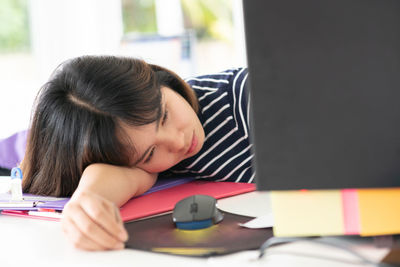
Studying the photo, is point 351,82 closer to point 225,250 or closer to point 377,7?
point 377,7

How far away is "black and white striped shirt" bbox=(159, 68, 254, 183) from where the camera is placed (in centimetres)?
118

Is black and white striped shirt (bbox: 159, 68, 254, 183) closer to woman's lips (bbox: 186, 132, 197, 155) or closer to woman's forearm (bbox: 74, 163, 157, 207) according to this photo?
woman's lips (bbox: 186, 132, 197, 155)

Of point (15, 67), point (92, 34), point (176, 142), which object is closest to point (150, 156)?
point (176, 142)

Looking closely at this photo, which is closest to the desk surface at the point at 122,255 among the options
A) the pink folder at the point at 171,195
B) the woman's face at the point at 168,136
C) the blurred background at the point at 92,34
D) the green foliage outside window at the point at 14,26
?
the pink folder at the point at 171,195

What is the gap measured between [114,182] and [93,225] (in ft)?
0.88

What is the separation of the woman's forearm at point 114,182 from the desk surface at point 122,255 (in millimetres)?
98

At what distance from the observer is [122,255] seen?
0.66m

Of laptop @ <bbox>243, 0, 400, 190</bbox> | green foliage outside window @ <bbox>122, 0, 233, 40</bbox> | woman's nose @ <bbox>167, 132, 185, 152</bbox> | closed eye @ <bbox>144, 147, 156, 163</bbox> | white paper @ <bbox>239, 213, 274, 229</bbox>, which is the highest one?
green foliage outside window @ <bbox>122, 0, 233, 40</bbox>

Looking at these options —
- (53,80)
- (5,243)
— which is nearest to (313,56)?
(5,243)

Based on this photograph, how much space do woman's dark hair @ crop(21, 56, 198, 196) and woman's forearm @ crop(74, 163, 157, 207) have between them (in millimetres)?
27

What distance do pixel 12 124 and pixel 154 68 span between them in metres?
2.26

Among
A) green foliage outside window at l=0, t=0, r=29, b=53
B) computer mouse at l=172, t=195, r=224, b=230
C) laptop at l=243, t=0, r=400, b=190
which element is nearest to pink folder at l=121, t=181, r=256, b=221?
computer mouse at l=172, t=195, r=224, b=230

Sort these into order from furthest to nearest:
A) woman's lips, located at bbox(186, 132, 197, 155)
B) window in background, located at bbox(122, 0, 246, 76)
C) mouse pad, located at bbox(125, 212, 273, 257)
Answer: window in background, located at bbox(122, 0, 246, 76) < woman's lips, located at bbox(186, 132, 197, 155) < mouse pad, located at bbox(125, 212, 273, 257)

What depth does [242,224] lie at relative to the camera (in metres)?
0.75
